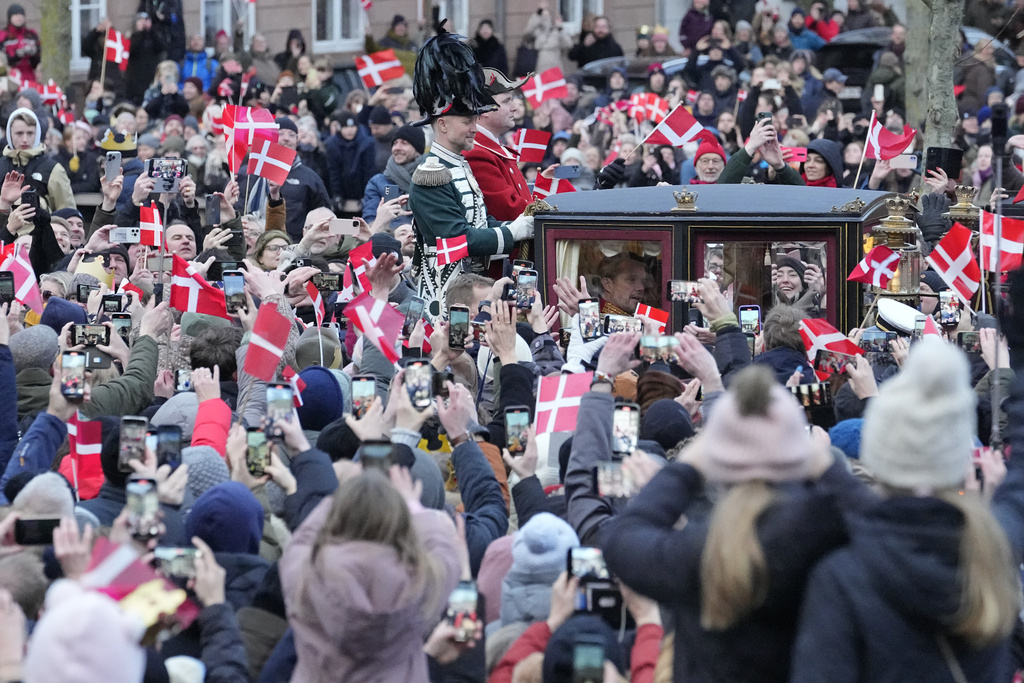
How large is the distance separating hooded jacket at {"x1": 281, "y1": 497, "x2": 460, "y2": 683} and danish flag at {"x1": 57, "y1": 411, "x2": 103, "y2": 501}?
207 centimetres

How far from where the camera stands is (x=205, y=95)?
18625 millimetres

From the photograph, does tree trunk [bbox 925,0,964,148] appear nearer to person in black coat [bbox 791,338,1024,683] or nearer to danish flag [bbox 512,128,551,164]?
danish flag [bbox 512,128,551,164]

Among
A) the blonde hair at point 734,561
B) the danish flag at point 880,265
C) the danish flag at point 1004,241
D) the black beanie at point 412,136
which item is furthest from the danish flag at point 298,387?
the black beanie at point 412,136

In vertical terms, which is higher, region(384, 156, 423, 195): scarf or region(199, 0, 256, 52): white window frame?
region(199, 0, 256, 52): white window frame

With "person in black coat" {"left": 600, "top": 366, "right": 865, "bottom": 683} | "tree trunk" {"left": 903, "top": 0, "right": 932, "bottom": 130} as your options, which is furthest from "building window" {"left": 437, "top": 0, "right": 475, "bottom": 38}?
"person in black coat" {"left": 600, "top": 366, "right": 865, "bottom": 683}

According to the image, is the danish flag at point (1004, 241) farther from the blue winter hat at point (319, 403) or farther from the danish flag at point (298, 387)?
the danish flag at point (298, 387)

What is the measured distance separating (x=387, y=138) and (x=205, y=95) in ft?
13.6

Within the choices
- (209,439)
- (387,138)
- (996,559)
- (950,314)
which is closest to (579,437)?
(209,439)

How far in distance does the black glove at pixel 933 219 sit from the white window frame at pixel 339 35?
15.0 meters

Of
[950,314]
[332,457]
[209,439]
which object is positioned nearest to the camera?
[332,457]

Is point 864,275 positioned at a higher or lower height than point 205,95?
lower

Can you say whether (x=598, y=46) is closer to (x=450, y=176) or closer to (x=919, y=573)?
(x=450, y=176)

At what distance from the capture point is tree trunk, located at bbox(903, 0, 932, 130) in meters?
15.1

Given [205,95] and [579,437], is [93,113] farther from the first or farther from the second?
[579,437]
